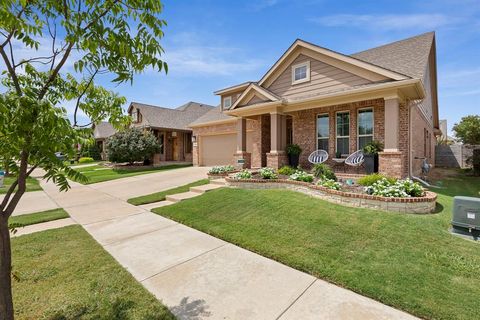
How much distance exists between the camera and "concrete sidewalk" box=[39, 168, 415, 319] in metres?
2.57

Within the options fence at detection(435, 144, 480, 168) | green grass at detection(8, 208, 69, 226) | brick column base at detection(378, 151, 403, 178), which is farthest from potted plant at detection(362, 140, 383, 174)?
fence at detection(435, 144, 480, 168)

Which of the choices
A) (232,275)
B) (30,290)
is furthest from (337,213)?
(30,290)

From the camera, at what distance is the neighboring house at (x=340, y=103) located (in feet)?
27.0

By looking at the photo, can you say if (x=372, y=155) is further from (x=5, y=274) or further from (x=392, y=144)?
(x=5, y=274)

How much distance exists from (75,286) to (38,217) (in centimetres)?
474

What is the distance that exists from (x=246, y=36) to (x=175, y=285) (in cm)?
794

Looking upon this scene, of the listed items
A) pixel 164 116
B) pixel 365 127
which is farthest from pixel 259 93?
pixel 164 116

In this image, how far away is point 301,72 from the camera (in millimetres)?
11109

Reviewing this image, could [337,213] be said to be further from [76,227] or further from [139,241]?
[76,227]

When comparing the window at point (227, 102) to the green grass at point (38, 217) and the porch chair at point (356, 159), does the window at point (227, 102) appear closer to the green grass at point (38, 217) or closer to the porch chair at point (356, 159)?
the porch chair at point (356, 159)

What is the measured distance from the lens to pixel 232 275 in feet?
10.9

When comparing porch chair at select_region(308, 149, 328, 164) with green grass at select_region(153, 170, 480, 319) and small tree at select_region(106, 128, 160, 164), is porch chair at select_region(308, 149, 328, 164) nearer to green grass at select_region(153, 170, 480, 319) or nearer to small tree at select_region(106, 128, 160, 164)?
green grass at select_region(153, 170, 480, 319)

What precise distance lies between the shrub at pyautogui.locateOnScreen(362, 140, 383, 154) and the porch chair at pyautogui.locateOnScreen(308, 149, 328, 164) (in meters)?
1.63

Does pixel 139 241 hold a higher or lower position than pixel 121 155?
lower
